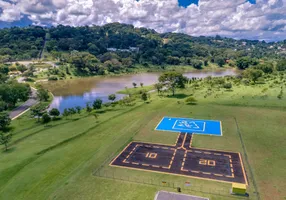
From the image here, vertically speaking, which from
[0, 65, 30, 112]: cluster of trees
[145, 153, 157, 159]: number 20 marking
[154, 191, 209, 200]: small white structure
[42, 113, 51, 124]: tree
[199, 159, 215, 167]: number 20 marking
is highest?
[0, 65, 30, 112]: cluster of trees

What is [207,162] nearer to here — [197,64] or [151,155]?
[151,155]

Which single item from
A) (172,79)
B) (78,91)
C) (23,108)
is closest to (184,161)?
(172,79)

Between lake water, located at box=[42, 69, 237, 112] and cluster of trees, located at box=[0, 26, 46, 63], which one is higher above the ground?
cluster of trees, located at box=[0, 26, 46, 63]

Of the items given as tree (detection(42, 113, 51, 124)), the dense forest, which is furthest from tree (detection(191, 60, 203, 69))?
tree (detection(42, 113, 51, 124))

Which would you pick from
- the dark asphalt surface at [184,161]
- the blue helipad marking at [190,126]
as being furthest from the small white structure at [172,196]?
the blue helipad marking at [190,126]

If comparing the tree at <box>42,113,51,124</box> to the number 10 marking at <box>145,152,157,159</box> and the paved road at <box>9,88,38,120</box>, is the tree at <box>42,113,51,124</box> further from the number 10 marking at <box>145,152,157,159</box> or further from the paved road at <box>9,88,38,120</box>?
the number 10 marking at <box>145,152,157,159</box>

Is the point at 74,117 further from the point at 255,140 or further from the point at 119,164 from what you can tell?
the point at 255,140

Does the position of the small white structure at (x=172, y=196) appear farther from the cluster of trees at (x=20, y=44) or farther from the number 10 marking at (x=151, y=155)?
the cluster of trees at (x=20, y=44)
